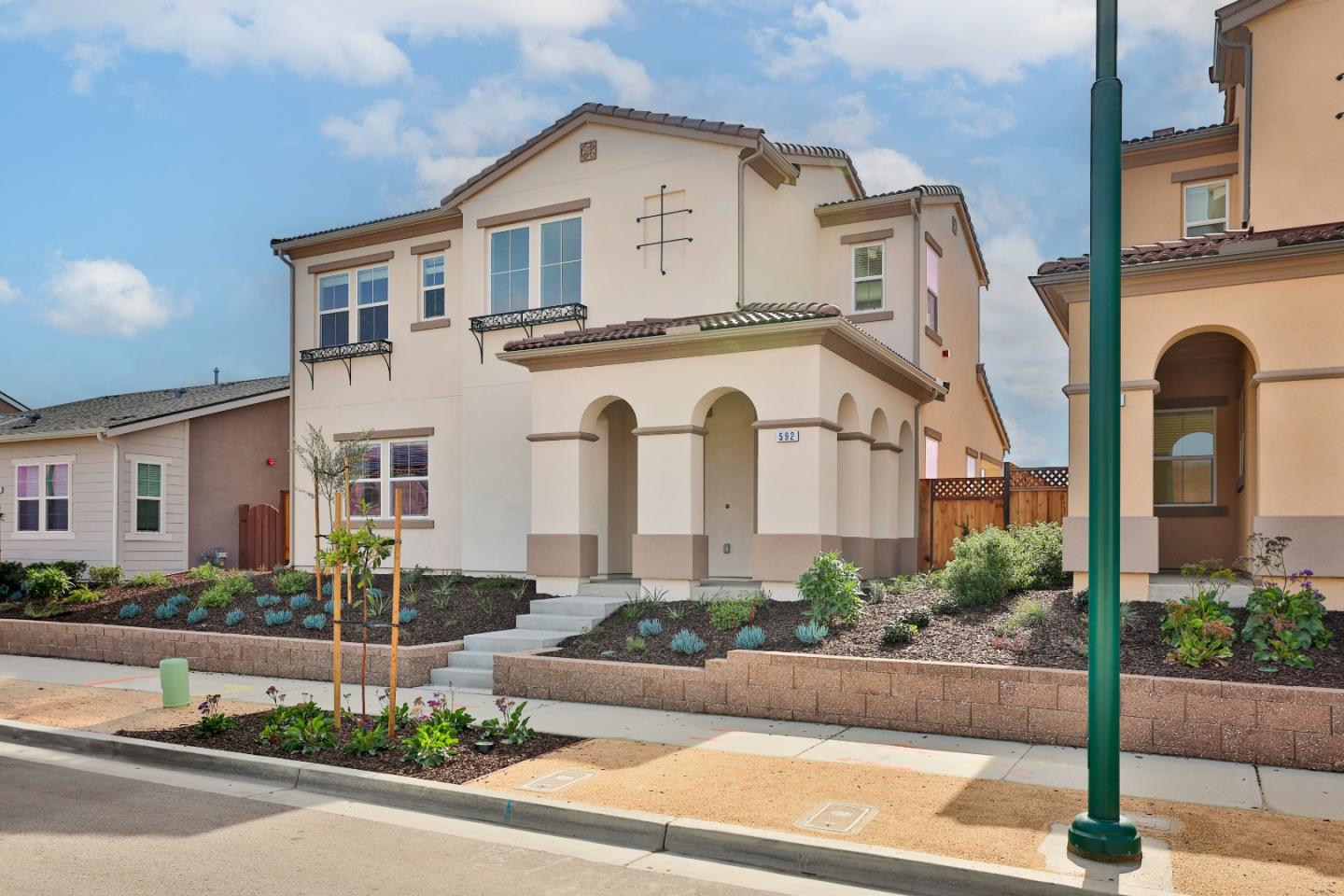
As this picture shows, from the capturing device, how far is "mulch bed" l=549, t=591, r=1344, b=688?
31.0 ft

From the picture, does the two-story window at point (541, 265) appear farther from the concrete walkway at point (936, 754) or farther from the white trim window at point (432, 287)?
the concrete walkway at point (936, 754)

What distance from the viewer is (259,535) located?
83.3 feet

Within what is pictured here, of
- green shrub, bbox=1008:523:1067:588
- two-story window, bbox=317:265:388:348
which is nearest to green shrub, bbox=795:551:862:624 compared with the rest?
green shrub, bbox=1008:523:1067:588

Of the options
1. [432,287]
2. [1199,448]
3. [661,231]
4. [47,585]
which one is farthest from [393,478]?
[1199,448]

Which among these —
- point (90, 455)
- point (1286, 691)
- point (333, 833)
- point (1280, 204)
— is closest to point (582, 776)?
point (333, 833)

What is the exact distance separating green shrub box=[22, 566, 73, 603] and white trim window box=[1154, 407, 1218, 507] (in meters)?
18.6

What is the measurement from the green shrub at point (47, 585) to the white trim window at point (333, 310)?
6.59 meters

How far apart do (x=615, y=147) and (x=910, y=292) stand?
5.76 meters

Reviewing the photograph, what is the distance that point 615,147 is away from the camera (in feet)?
59.6

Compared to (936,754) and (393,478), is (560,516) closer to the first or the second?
(393,478)

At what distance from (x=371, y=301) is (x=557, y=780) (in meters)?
15.3

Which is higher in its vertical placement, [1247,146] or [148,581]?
[1247,146]

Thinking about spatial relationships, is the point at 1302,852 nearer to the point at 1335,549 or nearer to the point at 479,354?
the point at 1335,549

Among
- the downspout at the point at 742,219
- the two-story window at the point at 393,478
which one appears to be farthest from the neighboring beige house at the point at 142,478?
the downspout at the point at 742,219
